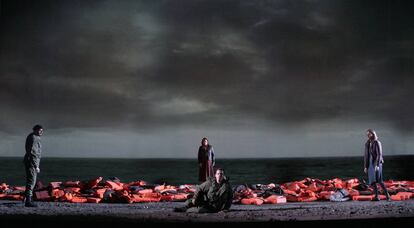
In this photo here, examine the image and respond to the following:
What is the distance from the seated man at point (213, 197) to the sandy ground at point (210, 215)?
0.30m

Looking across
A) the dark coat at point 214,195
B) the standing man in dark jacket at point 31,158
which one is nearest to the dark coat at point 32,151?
the standing man in dark jacket at point 31,158

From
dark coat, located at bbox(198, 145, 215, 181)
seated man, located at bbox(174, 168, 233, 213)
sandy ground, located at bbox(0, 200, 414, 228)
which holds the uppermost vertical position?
dark coat, located at bbox(198, 145, 215, 181)

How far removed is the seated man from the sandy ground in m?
0.30

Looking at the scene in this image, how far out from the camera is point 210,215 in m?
9.94

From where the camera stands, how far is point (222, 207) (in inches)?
413

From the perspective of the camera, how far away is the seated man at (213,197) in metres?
10.4

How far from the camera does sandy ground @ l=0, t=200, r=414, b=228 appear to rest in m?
8.80

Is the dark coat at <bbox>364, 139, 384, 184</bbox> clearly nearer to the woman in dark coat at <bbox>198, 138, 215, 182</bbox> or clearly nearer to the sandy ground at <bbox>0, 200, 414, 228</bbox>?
the sandy ground at <bbox>0, 200, 414, 228</bbox>

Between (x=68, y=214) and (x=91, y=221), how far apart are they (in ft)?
5.11

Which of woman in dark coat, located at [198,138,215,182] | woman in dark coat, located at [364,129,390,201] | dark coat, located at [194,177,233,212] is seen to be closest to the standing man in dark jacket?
dark coat, located at [194,177,233,212]

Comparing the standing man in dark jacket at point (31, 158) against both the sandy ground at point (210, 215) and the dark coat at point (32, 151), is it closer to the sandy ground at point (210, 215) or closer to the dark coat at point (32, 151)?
the dark coat at point (32, 151)

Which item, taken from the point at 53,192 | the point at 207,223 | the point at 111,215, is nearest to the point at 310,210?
the point at 207,223

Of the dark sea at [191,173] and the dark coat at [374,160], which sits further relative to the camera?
the dark sea at [191,173]

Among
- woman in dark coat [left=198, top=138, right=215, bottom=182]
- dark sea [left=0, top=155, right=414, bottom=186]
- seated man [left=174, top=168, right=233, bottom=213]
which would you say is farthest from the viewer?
dark sea [left=0, top=155, right=414, bottom=186]
